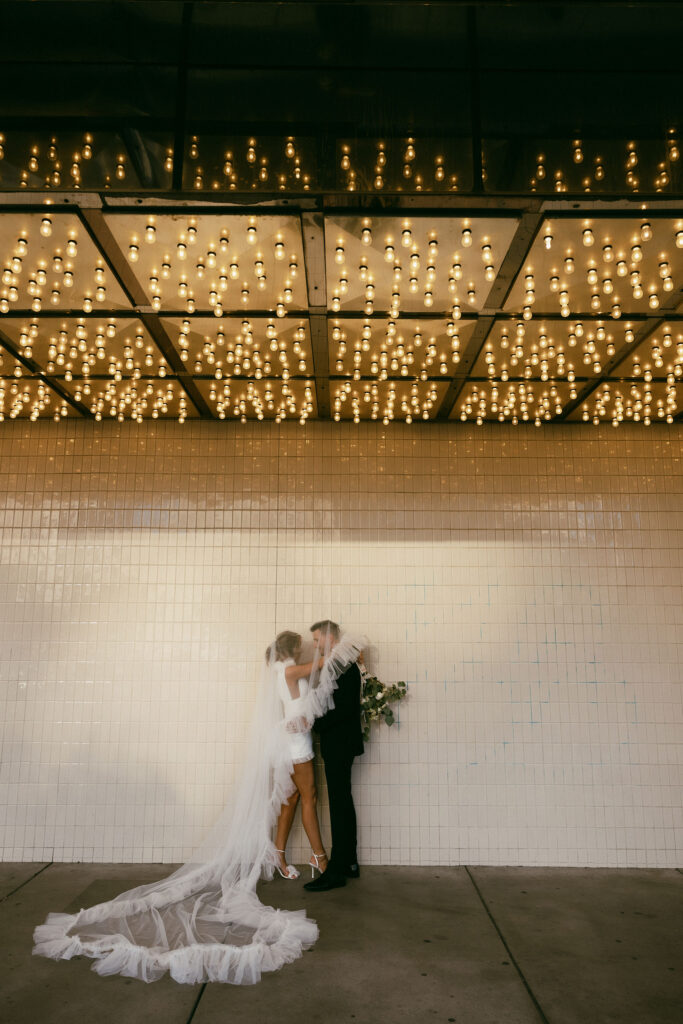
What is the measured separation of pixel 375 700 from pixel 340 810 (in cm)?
93

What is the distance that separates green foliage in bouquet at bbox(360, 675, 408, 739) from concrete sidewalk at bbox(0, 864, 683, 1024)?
4.01 feet

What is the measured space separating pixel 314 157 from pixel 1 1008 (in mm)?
4585

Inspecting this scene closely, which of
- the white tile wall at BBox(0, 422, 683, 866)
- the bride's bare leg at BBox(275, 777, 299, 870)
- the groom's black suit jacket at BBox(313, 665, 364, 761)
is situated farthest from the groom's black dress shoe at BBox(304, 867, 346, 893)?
the groom's black suit jacket at BBox(313, 665, 364, 761)

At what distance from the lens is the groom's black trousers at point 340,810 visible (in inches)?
220

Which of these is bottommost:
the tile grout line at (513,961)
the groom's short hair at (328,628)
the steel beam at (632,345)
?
the tile grout line at (513,961)

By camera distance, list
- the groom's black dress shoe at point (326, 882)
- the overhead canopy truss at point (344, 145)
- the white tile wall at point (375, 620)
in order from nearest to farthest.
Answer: the overhead canopy truss at point (344, 145), the groom's black dress shoe at point (326, 882), the white tile wall at point (375, 620)

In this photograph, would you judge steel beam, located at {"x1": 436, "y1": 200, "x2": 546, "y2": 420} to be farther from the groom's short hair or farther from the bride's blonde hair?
the bride's blonde hair

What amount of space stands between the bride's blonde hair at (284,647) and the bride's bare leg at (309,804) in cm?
87

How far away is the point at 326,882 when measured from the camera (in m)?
5.29

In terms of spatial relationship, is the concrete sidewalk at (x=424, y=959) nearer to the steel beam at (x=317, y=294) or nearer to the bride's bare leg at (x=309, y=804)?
the bride's bare leg at (x=309, y=804)

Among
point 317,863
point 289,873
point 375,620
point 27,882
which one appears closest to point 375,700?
point 375,620

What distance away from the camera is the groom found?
5.58 metres

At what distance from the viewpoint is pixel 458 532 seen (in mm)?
6492

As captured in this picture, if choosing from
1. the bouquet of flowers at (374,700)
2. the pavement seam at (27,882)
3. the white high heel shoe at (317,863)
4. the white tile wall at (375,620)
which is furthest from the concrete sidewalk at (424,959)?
the bouquet of flowers at (374,700)
